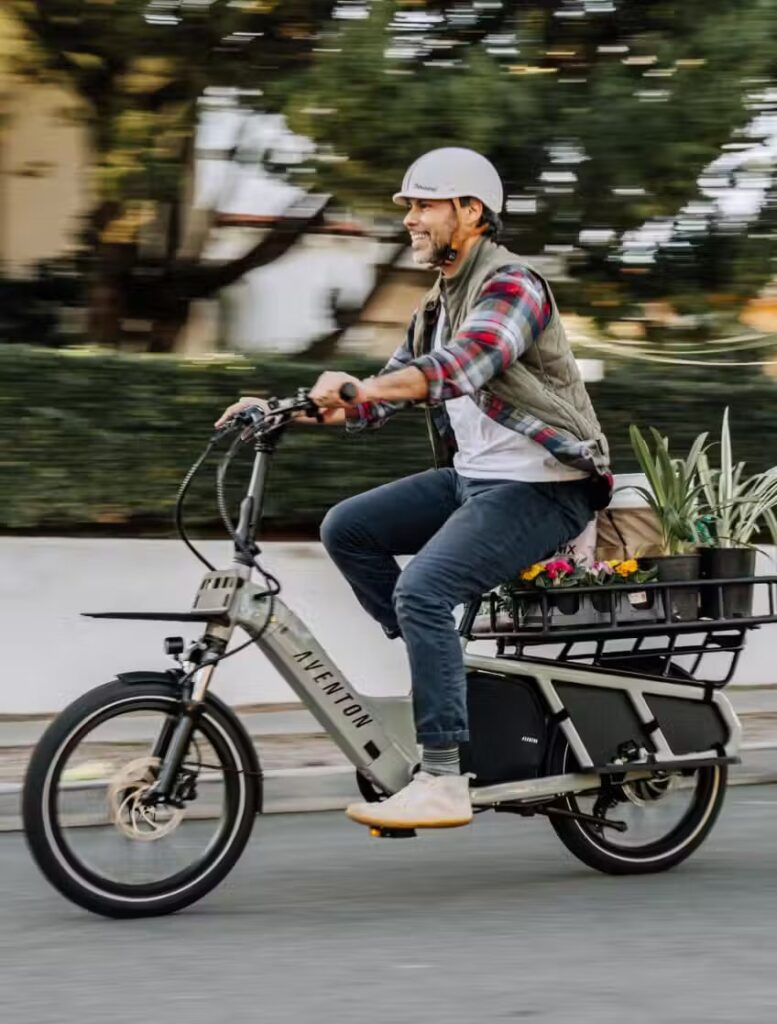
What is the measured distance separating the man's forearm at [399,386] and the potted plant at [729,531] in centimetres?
106

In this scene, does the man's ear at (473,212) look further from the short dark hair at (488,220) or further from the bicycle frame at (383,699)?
the bicycle frame at (383,699)

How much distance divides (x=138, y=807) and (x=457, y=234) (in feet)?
5.84

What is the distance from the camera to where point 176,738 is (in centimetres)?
489

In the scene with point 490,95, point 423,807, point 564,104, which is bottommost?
point 423,807

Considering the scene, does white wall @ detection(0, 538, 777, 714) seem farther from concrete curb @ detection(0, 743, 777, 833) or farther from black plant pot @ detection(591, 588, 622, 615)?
black plant pot @ detection(591, 588, 622, 615)

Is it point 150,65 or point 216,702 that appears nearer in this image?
point 216,702

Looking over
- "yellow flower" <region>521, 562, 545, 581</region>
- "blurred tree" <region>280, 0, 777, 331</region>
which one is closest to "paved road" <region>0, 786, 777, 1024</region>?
"yellow flower" <region>521, 562, 545, 581</region>

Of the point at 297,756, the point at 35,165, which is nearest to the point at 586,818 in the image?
the point at 297,756

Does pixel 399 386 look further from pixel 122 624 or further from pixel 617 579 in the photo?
pixel 122 624

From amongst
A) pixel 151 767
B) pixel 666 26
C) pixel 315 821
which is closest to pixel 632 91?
pixel 666 26

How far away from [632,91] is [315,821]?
4.20 m

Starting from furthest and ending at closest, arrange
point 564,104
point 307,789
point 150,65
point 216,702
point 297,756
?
point 150,65, point 564,104, point 297,756, point 307,789, point 216,702

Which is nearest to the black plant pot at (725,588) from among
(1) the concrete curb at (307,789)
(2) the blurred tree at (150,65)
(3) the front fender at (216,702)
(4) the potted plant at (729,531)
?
(4) the potted plant at (729,531)

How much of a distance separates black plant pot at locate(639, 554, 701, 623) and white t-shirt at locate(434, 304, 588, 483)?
0.38 meters
